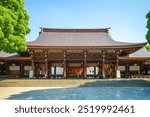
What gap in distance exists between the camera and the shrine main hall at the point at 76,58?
27750 mm

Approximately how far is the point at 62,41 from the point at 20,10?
13.4 meters

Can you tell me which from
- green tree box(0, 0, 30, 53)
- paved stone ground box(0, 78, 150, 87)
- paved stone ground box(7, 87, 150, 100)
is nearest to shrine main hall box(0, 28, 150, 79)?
paved stone ground box(0, 78, 150, 87)

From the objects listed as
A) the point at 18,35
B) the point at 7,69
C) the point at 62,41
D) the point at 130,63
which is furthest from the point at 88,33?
the point at 18,35

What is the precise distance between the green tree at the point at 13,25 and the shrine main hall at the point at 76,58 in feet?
24.7

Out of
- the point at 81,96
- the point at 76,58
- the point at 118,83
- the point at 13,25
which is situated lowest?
the point at 81,96

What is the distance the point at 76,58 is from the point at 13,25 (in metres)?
11.8

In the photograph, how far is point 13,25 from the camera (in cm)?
→ 1780

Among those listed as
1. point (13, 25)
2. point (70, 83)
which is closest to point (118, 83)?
point (70, 83)

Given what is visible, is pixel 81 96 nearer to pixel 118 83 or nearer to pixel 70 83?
pixel 70 83

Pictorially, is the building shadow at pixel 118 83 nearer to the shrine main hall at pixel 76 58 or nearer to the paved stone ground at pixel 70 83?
the paved stone ground at pixel 70 83

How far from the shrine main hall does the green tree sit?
7.54 m

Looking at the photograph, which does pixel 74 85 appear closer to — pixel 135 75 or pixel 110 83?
pixel 110 83

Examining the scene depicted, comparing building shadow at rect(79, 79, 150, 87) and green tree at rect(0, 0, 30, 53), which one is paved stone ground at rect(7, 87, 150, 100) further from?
building shadow at rect(79, 79, 150, 87)

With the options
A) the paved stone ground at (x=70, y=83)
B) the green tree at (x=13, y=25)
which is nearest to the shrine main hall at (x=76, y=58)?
the paved stone ground at (x=70, y=83)
